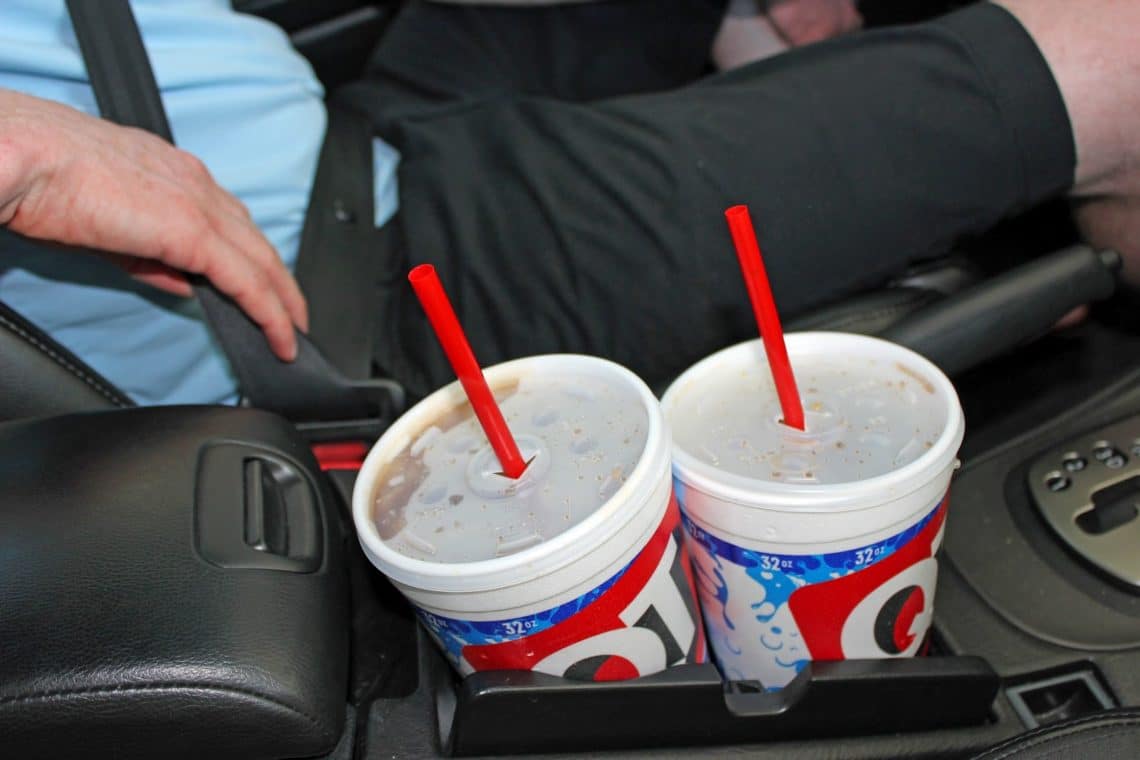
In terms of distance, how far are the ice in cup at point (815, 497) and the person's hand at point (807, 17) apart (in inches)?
33.0

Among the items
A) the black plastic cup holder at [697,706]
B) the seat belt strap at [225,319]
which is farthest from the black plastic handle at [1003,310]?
the seat belt strap at [225,319]

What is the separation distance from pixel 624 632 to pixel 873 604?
15 cm

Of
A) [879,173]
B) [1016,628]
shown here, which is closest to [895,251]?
[879,173]

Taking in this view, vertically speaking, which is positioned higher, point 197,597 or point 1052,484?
point 197,597

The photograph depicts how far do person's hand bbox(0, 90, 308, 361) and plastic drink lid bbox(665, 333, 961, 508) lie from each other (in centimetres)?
35

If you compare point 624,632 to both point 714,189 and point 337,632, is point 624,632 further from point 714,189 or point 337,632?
point 714,189

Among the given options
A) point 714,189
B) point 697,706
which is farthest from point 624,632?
point 714,189

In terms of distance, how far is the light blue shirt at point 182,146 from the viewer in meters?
0.78

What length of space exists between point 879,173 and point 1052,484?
0.86ft

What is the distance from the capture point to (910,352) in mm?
596

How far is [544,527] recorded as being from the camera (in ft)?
1.67

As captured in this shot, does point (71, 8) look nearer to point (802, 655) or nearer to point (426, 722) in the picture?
point (426, 722)

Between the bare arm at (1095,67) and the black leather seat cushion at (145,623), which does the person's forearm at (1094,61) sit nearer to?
the bare arm at (1095,67)

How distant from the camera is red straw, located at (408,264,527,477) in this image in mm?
498
